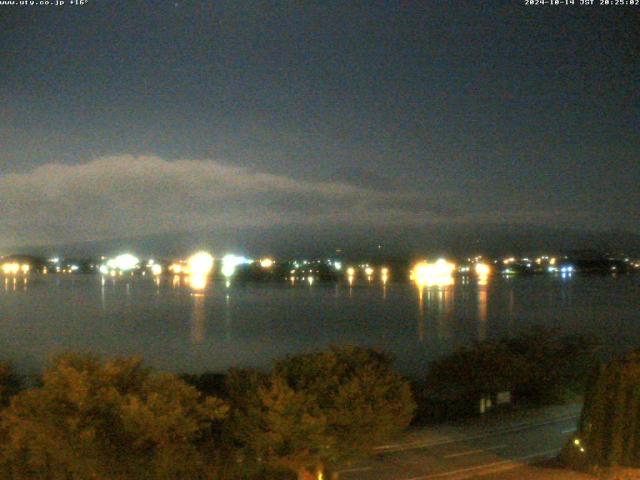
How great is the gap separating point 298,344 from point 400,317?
74.5 ft

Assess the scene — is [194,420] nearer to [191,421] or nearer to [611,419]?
[191,421]

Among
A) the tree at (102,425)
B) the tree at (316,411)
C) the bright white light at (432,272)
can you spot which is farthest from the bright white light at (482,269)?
the tree at (102,425)

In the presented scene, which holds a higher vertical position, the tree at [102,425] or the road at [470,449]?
the tree at [102,425]

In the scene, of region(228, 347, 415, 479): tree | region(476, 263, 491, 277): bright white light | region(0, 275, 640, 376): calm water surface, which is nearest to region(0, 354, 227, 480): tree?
region(228, 347, 415, 479): tree

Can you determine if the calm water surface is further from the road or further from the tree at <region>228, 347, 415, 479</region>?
the tree at <region>228, 347, 415, 479</region>

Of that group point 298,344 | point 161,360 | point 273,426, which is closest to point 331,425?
point 273,426

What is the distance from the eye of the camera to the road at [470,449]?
42.3 ft

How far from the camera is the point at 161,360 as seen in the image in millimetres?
44281

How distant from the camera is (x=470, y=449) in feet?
49.9

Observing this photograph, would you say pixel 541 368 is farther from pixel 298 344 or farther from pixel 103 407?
pixel 298 344

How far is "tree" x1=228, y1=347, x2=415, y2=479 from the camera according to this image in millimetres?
9469

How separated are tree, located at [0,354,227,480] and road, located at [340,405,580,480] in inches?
161

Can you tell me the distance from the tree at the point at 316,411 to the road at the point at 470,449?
2.36 meters

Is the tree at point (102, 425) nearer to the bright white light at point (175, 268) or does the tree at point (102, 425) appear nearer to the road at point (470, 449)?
the road at point (470, 449)
